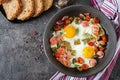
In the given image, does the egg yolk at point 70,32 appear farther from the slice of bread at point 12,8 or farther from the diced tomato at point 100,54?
the slice of bread at point 12,8

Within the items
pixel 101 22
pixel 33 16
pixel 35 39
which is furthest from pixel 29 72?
pixel 101 22

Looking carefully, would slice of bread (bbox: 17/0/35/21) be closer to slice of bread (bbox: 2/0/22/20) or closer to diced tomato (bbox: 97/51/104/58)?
slice of bread (bbox: 2/0/22/20)

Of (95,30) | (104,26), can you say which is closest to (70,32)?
(95,30)

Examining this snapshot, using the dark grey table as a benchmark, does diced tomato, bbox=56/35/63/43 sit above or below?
above

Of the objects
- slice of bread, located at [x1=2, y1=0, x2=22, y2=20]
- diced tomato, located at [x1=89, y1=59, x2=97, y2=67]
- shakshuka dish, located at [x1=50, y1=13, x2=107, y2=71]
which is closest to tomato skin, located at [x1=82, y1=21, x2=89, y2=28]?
→ shakshuka dish, located at [x1=50, y1=13, x2=107, y2=71]

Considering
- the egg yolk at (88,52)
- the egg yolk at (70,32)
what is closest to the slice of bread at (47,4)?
the egg yolk at (70,32)

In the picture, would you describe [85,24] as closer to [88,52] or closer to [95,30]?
[95,30]
